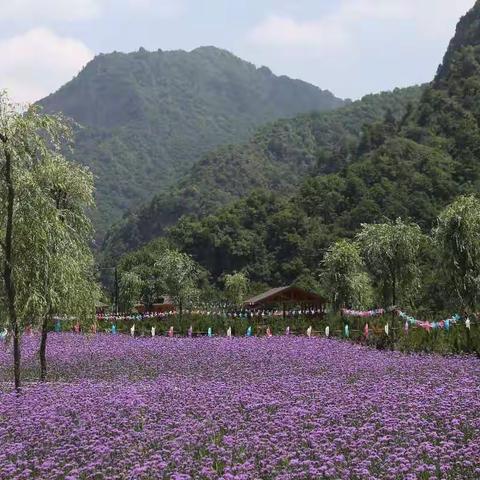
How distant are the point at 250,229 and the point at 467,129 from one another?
108 feet

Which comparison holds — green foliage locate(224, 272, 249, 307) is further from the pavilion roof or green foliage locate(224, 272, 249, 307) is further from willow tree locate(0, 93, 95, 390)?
willow tree locate(0, 93, 95, 390)

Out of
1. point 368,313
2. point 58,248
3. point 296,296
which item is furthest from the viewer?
point 296,296

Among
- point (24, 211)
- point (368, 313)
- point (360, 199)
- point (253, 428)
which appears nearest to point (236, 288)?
point (360, 199)

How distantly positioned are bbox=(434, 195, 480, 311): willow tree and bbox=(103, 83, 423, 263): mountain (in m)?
105

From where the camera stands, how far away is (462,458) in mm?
7109

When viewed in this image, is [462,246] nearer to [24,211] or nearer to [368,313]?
[368,313]

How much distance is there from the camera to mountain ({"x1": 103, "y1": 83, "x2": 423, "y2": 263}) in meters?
150

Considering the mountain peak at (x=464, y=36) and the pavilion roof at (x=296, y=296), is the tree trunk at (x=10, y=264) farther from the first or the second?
the mountain peak at (x=464, y=36)

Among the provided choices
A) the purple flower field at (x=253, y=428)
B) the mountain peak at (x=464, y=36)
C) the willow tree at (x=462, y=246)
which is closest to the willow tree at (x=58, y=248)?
the purple flower field at (x=253, y=428)

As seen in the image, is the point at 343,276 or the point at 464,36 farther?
Answer: the point at 464,36

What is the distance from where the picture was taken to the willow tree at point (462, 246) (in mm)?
22666

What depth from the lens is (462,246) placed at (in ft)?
74.5

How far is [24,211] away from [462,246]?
48.8 feet

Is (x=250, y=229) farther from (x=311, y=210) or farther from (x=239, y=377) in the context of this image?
(x=239, y=377)
